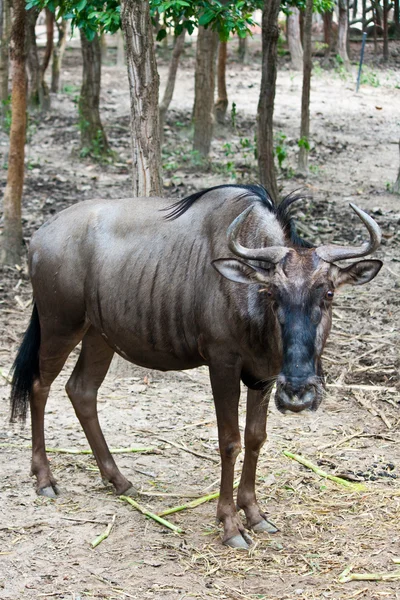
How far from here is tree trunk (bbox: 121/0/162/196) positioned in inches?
277

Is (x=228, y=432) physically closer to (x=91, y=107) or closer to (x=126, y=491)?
(x=126, y=491)

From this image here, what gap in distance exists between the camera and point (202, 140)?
15.8m

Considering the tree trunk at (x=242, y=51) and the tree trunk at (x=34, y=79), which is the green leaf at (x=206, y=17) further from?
the tree trunk at (x=242, y=51)

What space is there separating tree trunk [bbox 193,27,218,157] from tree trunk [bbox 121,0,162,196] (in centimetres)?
843

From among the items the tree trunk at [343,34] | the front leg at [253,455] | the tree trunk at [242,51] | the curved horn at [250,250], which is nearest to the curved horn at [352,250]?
the curved horn at [250,250]

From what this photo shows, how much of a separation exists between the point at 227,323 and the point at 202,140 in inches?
447

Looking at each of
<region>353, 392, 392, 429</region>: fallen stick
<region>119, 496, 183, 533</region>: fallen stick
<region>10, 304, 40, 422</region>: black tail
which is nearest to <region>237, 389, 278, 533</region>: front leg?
<region>119, 496, 183, 533</region>: fallen stick

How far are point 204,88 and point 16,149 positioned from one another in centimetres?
657

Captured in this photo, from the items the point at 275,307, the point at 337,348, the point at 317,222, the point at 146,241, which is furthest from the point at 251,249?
the point at 317,222

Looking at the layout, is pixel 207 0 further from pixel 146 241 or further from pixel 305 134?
pixel 305 134

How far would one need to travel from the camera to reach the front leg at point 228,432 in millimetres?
4891

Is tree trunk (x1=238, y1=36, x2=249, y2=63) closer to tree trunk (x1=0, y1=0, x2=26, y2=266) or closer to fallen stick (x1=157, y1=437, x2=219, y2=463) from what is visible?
tree trunk (x1=0, y1=0, x2=26, y2=266)

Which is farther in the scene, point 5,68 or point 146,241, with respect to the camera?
point 5,68

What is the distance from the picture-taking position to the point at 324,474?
5914mm
